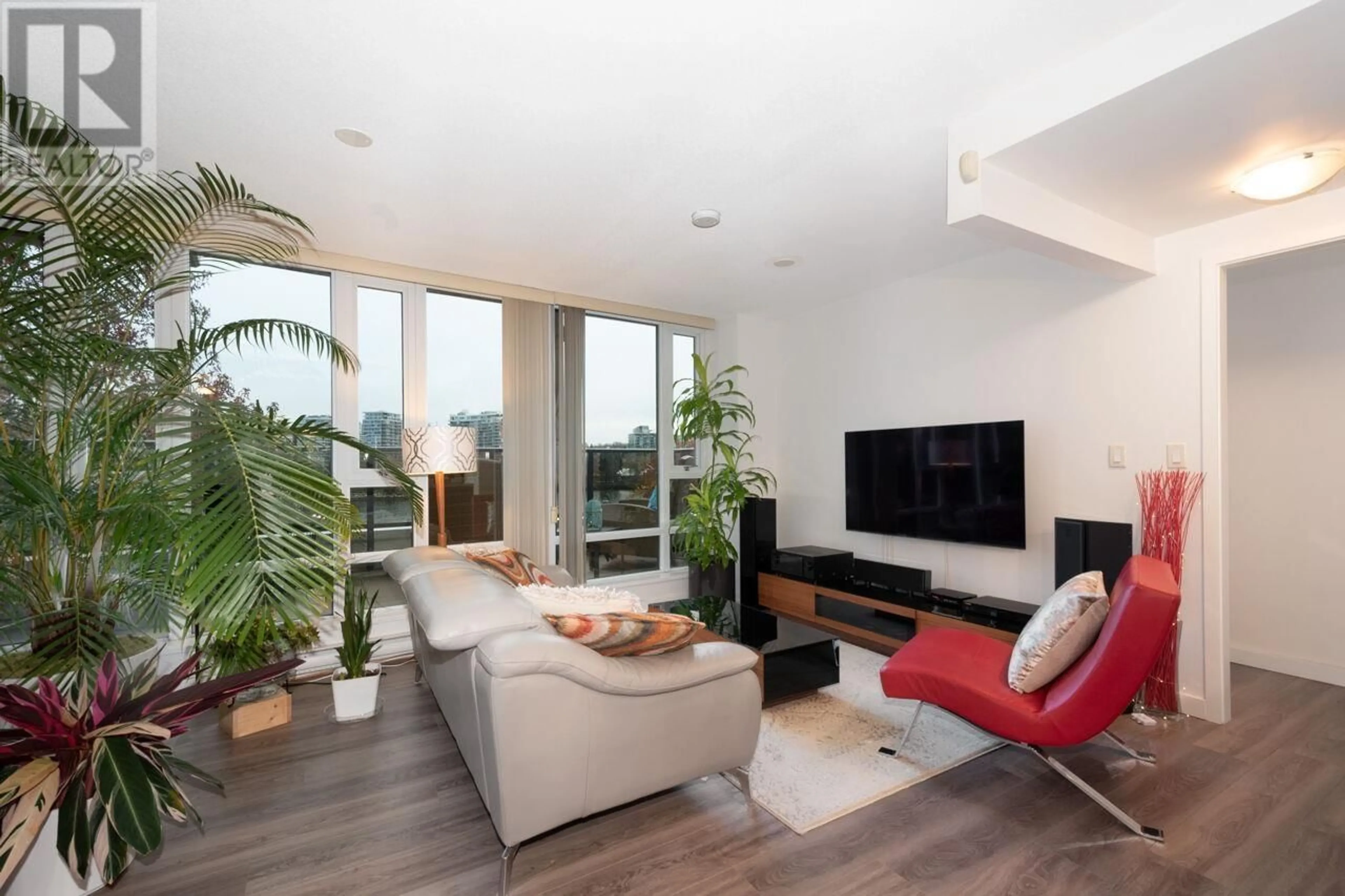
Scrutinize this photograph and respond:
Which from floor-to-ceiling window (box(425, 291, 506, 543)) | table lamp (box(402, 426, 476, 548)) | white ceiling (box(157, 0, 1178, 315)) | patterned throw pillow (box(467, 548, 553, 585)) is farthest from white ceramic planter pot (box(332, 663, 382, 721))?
white ceiling (box(157, 0, 1178, 315))

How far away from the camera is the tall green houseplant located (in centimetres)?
475

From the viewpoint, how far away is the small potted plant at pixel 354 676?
289 cm

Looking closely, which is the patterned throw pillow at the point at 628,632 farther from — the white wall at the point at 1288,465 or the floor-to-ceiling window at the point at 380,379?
the white wall at the point at 1288,465

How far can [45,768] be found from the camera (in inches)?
46.6

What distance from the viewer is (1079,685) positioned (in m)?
2.04

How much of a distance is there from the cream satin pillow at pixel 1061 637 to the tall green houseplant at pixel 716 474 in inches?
98.0

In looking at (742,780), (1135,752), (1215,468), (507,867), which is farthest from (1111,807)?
(507,867)

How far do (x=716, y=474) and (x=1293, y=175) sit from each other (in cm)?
384

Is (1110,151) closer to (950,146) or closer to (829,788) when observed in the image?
(950,146)

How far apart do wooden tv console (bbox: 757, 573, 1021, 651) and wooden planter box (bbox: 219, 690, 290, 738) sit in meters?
3.19

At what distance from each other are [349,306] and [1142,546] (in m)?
4.75

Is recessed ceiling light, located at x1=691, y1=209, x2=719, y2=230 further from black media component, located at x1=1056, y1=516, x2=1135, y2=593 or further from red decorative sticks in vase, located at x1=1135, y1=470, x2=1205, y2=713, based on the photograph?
red decorative sticks in vase, located at x1=1135, y1=470, x2=1205, y2=713

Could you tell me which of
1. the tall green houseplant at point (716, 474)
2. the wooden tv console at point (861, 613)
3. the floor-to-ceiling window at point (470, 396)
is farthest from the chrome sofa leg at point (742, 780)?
the floor-to-ceiling window at point (470, 396)

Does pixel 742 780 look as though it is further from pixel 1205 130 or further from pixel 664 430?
pixel 664 430
